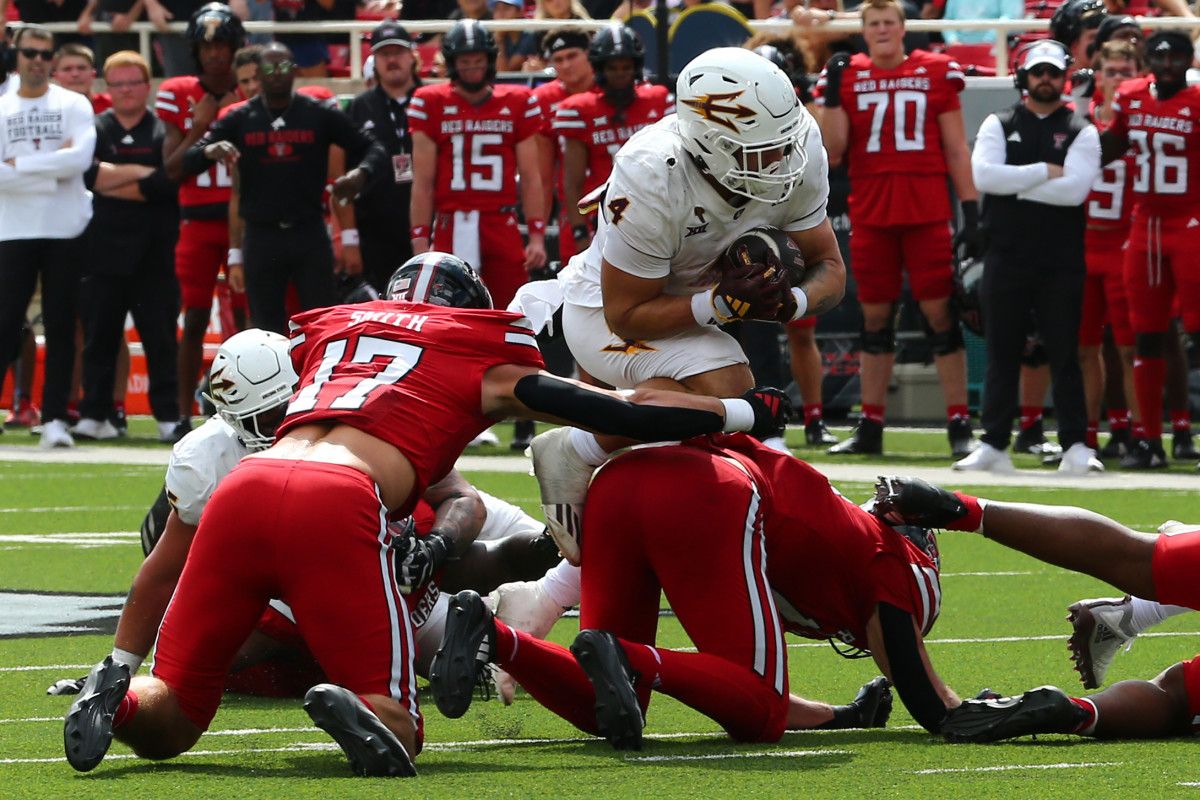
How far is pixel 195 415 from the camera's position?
46.8 feet

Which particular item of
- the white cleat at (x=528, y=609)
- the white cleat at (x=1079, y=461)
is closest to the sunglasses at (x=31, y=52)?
the white cleat at (x=1079, y=461)

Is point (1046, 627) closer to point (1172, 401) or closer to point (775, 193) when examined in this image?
point (775, 193)

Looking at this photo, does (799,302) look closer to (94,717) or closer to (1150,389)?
(94,717)

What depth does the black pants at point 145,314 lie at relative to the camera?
12727mm

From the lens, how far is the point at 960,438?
11.5 meters

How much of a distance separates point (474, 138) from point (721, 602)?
23.9 ft

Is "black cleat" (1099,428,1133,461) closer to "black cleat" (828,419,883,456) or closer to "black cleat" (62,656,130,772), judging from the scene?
"black cleat" (828,419,883,456)

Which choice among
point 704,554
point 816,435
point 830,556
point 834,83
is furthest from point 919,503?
point 816,435

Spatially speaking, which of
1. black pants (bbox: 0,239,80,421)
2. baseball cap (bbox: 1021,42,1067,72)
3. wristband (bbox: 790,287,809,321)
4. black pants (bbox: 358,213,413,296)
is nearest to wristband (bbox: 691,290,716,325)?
wristband (bbox: 790,287,809,321)

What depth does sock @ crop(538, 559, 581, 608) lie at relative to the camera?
5.86 meters

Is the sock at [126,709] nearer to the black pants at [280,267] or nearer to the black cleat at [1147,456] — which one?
Result: the black pants at [280,267]

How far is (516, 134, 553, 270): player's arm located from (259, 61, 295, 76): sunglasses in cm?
136

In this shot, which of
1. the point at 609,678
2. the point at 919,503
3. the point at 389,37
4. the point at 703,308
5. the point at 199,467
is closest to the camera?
the point at 609,678

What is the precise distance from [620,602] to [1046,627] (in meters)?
2.19
